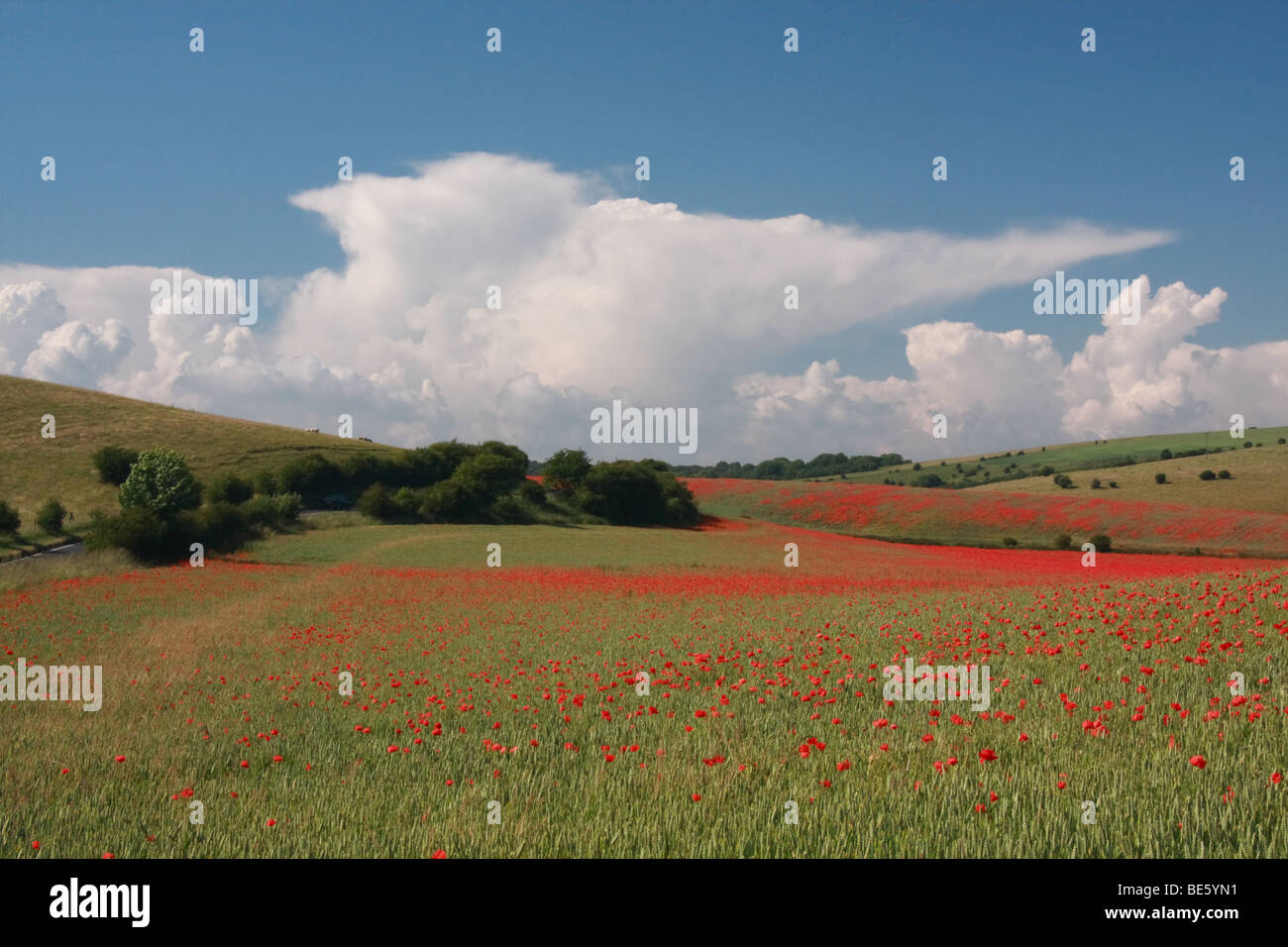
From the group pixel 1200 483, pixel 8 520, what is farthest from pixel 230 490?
pixel 1200 483

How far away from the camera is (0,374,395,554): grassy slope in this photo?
66562mm

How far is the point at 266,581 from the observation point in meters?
33.0

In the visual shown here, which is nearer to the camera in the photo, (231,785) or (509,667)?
(231,785)

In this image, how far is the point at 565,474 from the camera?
270ft

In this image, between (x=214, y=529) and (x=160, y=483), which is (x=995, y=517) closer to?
(x=214, y=529)

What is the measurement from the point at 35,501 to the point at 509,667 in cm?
6690

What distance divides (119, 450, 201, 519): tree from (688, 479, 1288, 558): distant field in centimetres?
5371

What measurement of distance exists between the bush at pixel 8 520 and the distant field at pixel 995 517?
62.1m

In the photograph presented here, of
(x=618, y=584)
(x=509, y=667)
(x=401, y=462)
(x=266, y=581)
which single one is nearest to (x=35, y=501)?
(x=401, y=462)

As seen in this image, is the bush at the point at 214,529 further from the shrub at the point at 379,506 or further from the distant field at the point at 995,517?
the distant field at the point at 995,517

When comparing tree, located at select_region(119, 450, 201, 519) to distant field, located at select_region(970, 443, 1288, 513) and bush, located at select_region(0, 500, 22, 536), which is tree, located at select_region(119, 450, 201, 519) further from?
distant field, located at select_region(970, 443, 1288, 513)

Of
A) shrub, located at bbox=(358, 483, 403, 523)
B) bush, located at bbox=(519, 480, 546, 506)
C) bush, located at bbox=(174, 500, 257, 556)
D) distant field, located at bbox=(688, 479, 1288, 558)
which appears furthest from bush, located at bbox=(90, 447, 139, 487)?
distant field, located at bbox=(688, 479, 1288, 558)

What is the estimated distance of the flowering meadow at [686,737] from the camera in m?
5.34

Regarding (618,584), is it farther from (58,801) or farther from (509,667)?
(58,801)
